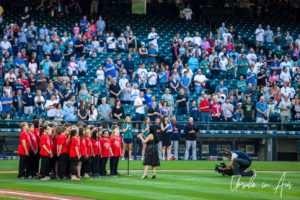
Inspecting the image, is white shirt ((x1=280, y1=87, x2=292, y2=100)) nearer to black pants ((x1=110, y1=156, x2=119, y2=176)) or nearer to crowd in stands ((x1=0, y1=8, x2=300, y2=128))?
crowd in stands ((x1=0, y1=8, x2=300, y2=128))

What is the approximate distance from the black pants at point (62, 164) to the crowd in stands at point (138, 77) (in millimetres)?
8072

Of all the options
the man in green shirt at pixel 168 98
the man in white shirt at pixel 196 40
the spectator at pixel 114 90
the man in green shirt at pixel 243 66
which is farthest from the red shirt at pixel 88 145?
the man in white shirt at pixel 196 40

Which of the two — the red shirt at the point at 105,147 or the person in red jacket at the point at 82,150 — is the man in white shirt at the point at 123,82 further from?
the person in red jacket at the point at 82,150

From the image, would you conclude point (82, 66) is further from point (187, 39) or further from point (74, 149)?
point (74, 149)

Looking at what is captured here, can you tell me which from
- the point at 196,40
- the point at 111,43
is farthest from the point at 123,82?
the point at 196,40

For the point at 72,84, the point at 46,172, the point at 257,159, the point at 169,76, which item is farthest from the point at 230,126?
the point at 46,172

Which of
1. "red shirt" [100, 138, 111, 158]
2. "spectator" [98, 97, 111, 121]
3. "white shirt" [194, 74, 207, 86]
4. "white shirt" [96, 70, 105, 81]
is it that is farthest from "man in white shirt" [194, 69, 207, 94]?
"red shirt" [100, 138, 111, 158]

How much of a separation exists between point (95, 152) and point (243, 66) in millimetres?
14888

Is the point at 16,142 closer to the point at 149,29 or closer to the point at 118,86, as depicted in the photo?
the point at 118,86

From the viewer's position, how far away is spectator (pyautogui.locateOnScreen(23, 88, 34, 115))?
2706cm

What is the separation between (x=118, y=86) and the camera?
28.6 metres

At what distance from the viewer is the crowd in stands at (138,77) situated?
27672 millimetres

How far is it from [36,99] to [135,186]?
11.6m

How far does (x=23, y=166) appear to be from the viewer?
61.8 feet
